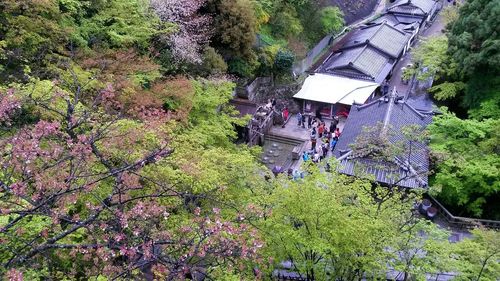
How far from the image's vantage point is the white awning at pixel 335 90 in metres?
28.7

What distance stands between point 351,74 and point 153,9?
14.5 metres

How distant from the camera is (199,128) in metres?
18.6

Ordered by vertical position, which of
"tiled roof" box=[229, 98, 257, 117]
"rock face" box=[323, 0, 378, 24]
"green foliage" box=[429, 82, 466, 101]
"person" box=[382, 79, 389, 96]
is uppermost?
"rock face" box=[323, 0, 378, 24]

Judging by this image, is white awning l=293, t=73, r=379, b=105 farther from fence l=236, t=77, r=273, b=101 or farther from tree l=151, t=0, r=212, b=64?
tree l=151, t=0, r=212, b=64

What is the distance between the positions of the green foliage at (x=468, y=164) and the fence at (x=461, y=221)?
0.58 meters

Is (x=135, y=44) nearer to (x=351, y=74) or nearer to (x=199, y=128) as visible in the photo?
(x=199, y=128)

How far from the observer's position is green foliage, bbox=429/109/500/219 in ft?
63.0

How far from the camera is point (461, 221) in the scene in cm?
1958

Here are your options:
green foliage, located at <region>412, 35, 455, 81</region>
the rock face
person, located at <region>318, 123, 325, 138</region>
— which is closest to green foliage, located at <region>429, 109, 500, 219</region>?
green foliage, located at <region>412, 35, 455, 81</region>

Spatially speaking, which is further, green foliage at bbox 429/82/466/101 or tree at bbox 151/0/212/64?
green foliage at bbox 429/82/466/101

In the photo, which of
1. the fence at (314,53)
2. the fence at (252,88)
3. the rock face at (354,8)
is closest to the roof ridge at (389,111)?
the fence at (252,88)

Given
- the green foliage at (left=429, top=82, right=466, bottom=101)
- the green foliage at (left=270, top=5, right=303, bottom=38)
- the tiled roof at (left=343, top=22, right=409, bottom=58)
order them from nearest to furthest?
the green foliage at (left=429, top=82, right=466, bottom=101)
the green foliage at (left=270, top=5, right=303, bottom=38)
the tiled roof at (left=343, top=22, right=409, bottom=58)

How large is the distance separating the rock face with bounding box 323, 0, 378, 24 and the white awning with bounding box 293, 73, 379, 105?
11.3 meters

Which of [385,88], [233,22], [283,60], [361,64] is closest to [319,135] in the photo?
[283,60]
